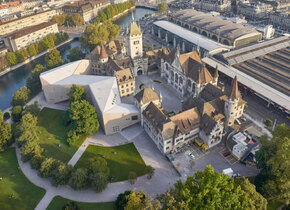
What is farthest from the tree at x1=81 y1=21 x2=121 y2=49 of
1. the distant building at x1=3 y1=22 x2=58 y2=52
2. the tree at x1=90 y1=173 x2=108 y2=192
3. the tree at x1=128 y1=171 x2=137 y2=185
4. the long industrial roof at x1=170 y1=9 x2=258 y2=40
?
the tree at x1=90 y1=173 x2=108 y2=192

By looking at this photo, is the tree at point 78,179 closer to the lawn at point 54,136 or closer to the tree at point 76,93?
the lawn at point 54,136

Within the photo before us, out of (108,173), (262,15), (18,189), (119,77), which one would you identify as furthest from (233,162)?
(262,15)

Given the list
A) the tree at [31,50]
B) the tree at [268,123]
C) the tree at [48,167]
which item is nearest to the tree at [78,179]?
the tree at [48,167]

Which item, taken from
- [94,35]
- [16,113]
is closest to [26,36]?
[94,35]

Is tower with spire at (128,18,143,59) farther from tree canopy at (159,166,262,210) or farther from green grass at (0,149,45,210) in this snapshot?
tree canopy at (159,166,262,210)

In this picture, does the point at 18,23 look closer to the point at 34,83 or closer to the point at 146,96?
the point at 34,83

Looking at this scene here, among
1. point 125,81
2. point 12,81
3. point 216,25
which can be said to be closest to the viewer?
point 125,81

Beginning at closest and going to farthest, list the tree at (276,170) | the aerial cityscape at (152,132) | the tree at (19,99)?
the tree at (276,170)
the aerial cityscape at (152,132)
the tree at (19,99)
